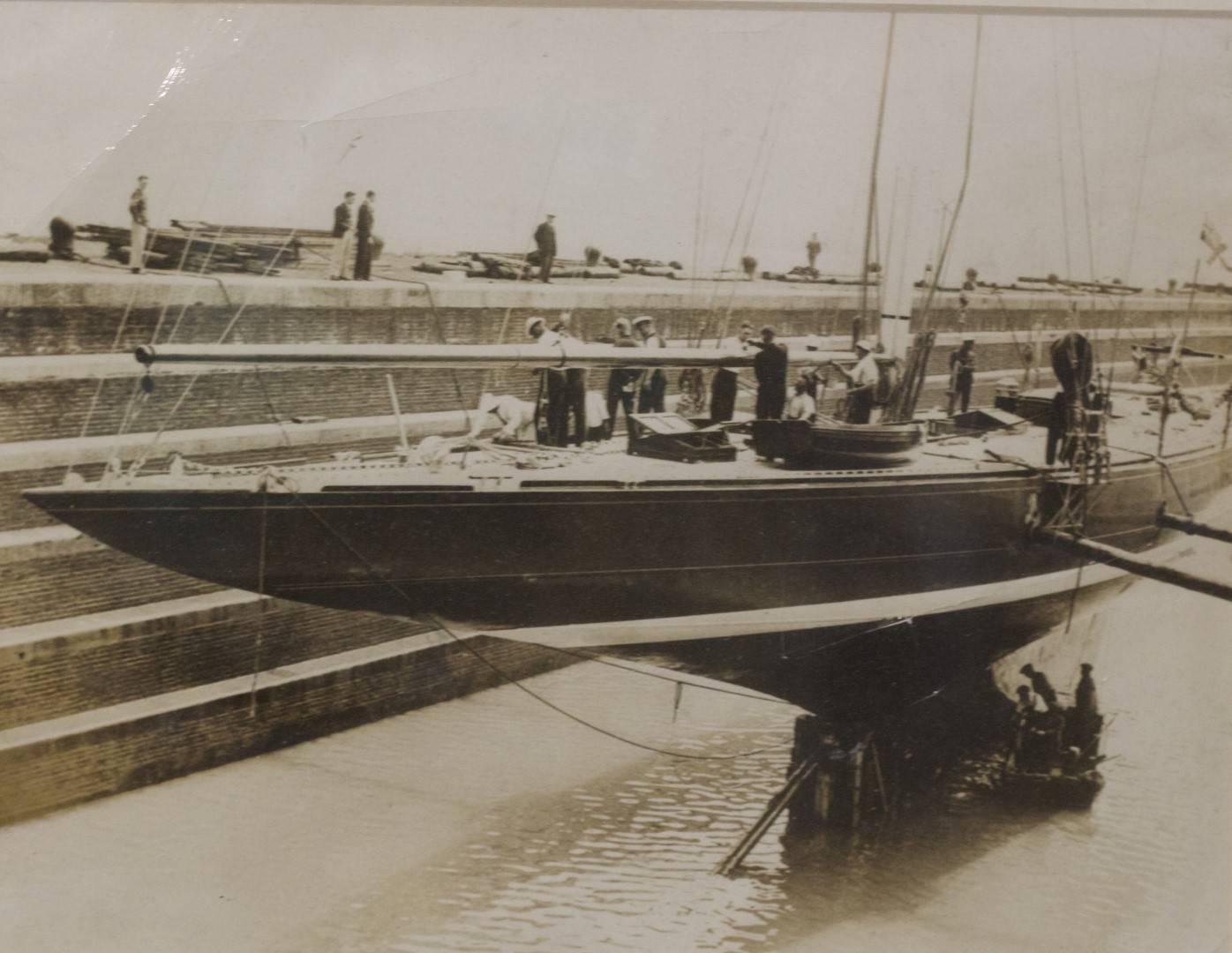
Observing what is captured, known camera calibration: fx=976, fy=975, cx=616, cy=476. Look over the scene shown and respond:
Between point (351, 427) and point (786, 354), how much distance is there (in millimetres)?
1316

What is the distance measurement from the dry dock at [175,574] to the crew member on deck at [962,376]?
2.49ft

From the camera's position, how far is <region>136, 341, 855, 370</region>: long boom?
2.52 m

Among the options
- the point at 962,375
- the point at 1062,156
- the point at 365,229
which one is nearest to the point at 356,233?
the point at 365,229

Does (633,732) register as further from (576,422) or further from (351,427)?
(351,427)

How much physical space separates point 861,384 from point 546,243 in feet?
3.57

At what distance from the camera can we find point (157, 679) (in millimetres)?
2643

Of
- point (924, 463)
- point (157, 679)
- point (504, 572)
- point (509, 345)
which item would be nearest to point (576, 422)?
point (509, 345)

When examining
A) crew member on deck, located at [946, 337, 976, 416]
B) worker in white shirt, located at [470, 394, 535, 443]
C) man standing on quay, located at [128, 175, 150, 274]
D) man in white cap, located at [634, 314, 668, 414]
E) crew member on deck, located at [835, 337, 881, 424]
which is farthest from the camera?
crew member on deck, located at [946, 337, 976, 416]

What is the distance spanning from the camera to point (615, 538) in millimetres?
2809

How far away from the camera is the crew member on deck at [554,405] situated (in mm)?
2826

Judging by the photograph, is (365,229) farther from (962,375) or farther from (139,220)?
(962,375)

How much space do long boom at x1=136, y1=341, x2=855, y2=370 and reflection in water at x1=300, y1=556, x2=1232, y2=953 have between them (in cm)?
113

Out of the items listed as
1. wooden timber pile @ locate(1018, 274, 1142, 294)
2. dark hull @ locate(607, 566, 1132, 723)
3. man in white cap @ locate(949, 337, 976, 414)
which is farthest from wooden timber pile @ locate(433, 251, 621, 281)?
wooden timber pile @ locate(1018, 274, 1142, 294)

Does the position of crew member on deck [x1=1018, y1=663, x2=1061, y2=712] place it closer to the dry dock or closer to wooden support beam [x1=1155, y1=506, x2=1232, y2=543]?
wooden support beam [x1=1155, y1=506, x2=1232, y2=543]
